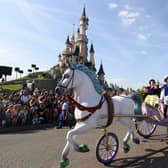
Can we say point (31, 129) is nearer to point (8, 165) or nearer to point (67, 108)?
point (67, 108)

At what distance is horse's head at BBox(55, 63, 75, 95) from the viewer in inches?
279

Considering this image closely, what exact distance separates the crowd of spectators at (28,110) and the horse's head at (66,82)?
8.79 metres

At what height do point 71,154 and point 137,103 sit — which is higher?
point 137,103

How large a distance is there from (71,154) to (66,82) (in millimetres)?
2711

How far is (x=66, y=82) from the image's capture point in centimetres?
709

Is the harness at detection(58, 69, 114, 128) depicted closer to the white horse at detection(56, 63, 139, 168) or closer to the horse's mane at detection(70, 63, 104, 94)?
the white horse at detection(56, 63, 139, 168)

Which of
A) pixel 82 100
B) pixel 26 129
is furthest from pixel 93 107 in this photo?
pixel 26 129

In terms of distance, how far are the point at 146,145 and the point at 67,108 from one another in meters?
7.23

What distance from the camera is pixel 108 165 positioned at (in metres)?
7.67

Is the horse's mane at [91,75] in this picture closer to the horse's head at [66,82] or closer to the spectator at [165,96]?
the horse's head at [66,82]

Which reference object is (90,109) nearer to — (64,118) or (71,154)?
(71,154)

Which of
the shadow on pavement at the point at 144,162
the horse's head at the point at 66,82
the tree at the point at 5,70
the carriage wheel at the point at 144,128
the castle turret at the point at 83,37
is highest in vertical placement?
the castle turret at the point at 83,37

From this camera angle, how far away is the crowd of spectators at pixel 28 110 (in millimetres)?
15555

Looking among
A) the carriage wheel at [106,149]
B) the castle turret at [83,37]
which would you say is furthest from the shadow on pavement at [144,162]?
the castle turret at [83,37]
